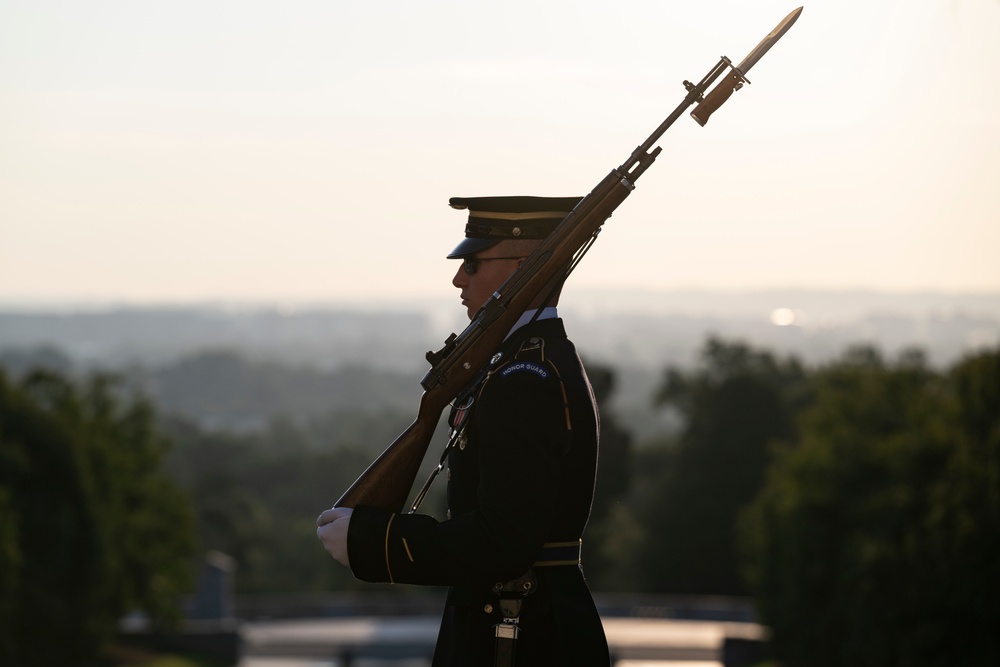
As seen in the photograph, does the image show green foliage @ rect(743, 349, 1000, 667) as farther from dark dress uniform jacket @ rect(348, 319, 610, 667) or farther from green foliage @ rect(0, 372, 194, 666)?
dark dress uniform jacket @ rect(348, 319, 610, 667)

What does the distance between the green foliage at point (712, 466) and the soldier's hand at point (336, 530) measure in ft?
219

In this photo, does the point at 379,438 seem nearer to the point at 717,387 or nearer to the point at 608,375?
the point at 717,387

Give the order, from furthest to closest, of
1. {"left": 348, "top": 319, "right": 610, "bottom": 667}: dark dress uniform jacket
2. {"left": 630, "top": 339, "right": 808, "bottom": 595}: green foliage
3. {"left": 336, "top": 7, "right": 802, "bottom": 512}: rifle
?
{"left": 630, "top": 339, "right": 808, "bottom": 595}: green foliage → {"left": 336, "top": 7, "right": 802, "bottom": 512}: rifle → {"left": 348, "top": 319, "right": 610, "bottom": 667}: dark dress uniform jacket

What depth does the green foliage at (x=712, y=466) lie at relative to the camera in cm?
7238

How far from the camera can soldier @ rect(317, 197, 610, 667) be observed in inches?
195

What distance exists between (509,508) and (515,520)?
41mm

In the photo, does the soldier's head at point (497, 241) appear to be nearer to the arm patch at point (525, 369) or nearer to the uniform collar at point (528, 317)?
the uniform collar at point (528, 317)

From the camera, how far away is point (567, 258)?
5.34 meters

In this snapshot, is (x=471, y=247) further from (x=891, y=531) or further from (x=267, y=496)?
(x=267, y=496)

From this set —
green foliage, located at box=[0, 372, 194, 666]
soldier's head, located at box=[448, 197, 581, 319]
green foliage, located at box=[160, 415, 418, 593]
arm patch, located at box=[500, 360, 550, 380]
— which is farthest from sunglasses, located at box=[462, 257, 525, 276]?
green foliage, located at box=[160, 415, 418, 593]

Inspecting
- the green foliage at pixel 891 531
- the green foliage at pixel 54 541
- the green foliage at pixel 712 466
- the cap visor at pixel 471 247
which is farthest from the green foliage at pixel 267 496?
the cap visor at pixel 471 247

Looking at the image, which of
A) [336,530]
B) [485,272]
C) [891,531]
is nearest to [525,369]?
[485,272]

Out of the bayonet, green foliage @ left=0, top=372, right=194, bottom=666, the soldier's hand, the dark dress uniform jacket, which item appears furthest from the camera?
green foliage @ left=0, top=372, right=194, bottom=666

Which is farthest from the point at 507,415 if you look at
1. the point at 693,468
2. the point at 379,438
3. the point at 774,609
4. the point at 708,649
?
the point at 379,438
